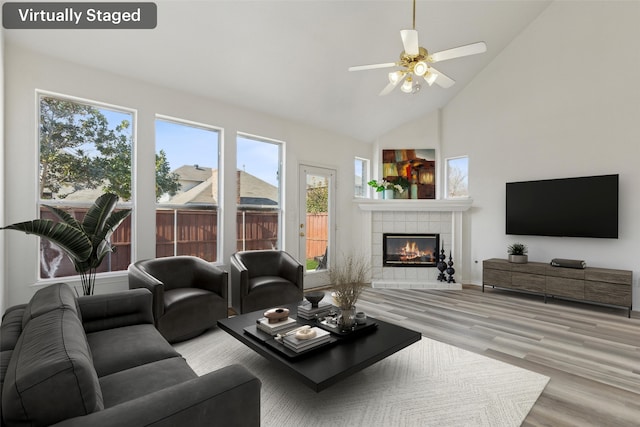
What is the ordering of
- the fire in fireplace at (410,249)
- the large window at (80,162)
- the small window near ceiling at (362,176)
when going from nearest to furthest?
the large window at (80,162)
the fire in fireplace at (410,249)
the small window near ceiling at (362,176)

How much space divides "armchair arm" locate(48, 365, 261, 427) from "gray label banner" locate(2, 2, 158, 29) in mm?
3282

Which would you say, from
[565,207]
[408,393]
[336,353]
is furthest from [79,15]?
[565,207]

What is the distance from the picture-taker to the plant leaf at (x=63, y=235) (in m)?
2.45

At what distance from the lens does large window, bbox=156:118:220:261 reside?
12.9ft

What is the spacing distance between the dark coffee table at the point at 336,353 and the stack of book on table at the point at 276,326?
0.12 metres

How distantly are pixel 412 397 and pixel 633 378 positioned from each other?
180 cm

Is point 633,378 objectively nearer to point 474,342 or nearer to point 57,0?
point 474,342

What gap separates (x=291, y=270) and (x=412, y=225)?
2.74 meters

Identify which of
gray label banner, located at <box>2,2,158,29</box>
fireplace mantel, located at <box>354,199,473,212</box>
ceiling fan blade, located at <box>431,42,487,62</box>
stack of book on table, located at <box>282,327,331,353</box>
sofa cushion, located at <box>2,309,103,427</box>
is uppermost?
gray label banner, located at <box>2,2,158,29</box>

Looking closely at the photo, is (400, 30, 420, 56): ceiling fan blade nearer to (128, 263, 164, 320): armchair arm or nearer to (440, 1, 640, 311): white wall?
(128, 263, 164, 320): armchair arm

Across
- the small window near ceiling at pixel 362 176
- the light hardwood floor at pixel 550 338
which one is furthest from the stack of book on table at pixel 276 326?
the small window near ceiling at pixel 362 176

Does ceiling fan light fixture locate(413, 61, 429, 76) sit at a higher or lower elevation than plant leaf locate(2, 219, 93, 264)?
higher

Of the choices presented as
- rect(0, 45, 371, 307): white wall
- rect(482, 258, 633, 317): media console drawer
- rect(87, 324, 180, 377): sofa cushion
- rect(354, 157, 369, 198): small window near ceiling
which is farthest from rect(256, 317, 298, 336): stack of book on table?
rect(354, 157, 369, 198): small window near ceiling

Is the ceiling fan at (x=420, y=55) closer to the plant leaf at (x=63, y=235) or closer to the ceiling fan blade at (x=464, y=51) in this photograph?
the ceiling fan blade at (x=464, y=51)
